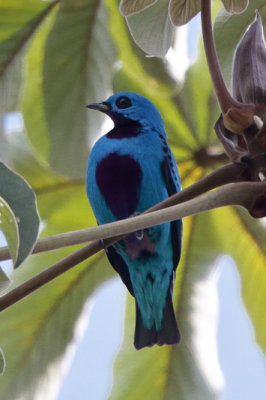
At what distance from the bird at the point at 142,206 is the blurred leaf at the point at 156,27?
455 mm

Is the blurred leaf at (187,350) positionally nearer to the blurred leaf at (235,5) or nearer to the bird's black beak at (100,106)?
the bird's black beak at (100,106)

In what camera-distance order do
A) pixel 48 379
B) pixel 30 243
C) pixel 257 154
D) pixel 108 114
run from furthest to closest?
pixel 108 114
pixel 48 379
pixel 257 154
pixel 30 243

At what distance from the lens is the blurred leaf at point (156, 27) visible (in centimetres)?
134

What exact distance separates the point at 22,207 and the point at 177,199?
0.19 meters

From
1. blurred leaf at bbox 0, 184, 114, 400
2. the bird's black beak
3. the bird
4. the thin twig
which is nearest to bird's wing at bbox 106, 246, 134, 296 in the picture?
the bird

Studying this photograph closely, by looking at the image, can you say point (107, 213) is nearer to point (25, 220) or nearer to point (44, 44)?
point (44, 44)

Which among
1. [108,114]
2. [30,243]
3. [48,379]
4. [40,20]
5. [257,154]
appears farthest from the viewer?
[108,114]

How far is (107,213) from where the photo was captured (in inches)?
70.8

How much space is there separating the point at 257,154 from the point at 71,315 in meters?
1.04

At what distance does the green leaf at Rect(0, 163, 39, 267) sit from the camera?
0.78 meters

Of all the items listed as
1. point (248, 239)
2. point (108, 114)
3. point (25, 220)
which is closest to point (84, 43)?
point (108, 114)

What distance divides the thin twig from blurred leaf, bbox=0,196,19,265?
0.02 m

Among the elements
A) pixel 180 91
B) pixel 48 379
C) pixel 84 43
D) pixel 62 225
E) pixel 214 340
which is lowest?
pixel 214 340

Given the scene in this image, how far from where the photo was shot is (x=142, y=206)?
1793 millimetres
